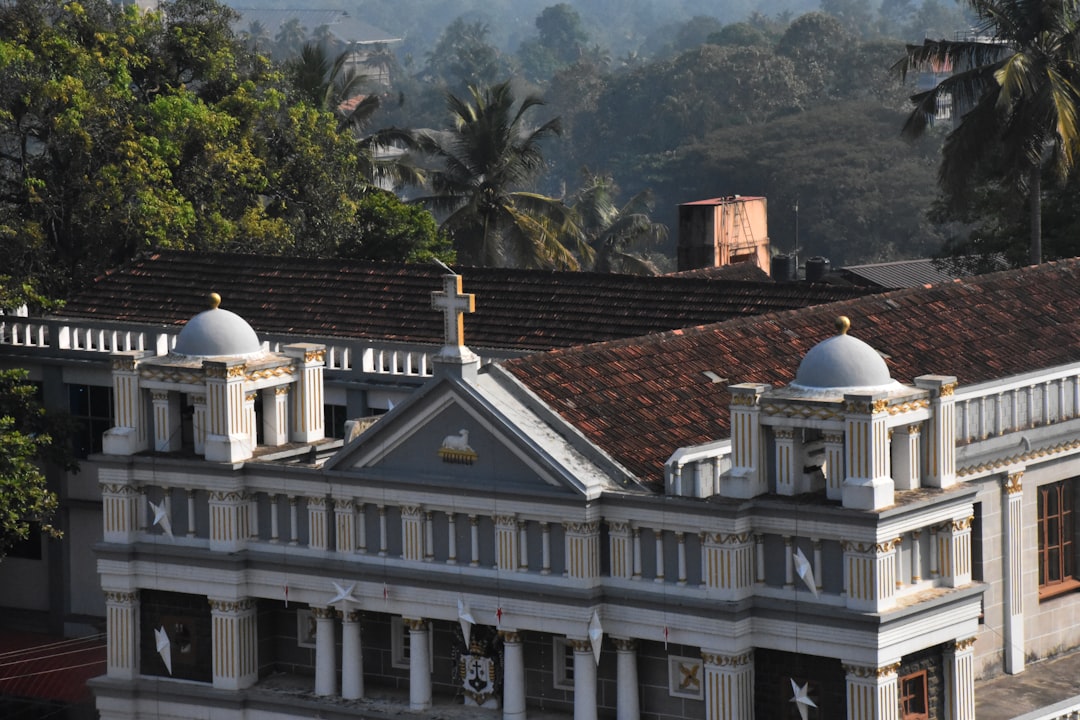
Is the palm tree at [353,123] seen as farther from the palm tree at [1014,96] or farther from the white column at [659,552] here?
the white column at [659,552]

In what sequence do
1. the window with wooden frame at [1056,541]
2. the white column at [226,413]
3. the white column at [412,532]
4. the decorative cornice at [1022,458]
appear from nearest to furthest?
the white column at [412,532], the white column at [226,413], the decorative cornice at [1022,458], the window with wooden frame at [1056,541]

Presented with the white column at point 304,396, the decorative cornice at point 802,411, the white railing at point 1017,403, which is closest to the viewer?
the decorative cornice at point 802,411

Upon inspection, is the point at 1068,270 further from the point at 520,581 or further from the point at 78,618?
the point at 78,618

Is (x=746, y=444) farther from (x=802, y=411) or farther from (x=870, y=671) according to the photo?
(x=870, y=671)

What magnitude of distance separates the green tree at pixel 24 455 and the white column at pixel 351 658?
11.7 meters

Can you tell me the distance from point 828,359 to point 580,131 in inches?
5325

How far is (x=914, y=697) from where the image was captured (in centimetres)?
3422

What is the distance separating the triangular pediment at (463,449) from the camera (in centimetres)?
3456

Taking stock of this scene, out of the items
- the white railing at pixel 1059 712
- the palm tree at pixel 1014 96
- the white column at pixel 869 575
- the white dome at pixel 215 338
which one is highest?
the palm tree at pixel 1014 96

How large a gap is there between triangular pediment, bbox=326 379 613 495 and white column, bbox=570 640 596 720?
224 centimetres

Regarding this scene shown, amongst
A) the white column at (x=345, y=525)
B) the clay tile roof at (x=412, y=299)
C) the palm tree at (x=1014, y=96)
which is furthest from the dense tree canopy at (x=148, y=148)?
the white column at (x=345, y=525)

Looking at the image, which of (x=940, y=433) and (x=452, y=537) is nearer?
(x=940, y=433)

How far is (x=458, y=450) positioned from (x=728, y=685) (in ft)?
15.9

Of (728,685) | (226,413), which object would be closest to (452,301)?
(226,413)
